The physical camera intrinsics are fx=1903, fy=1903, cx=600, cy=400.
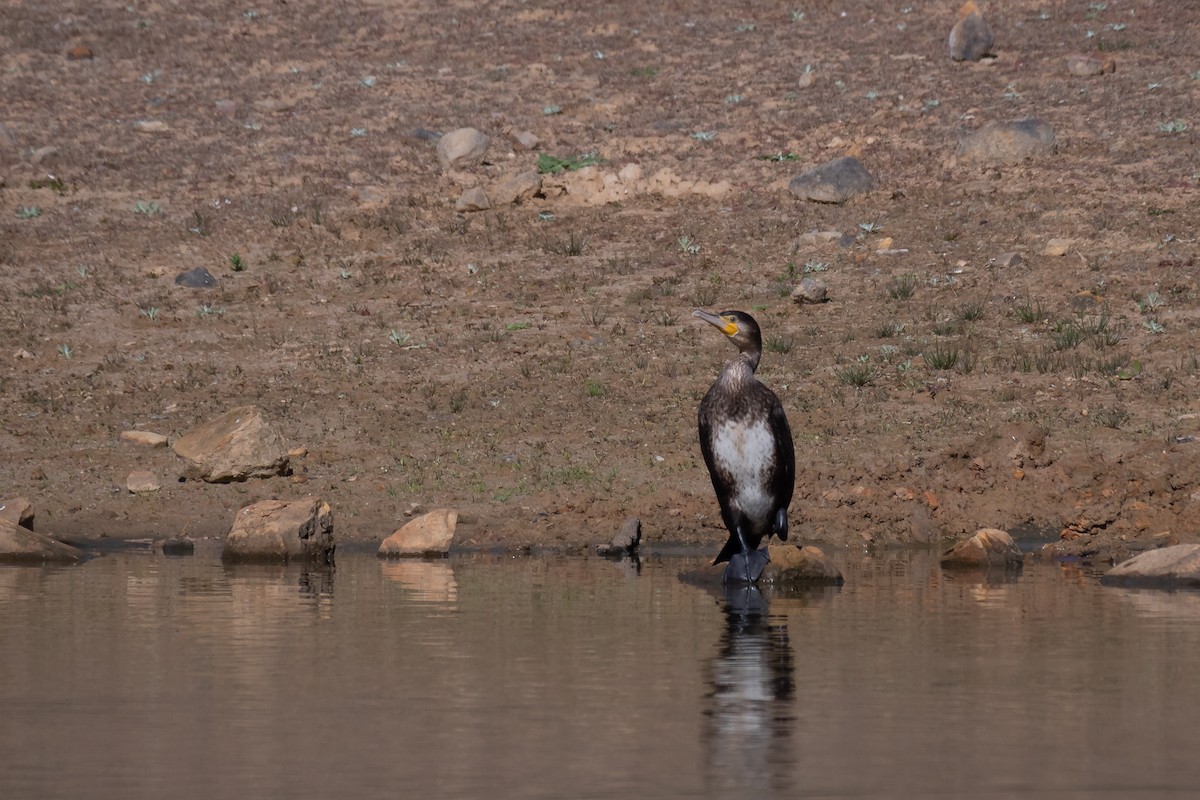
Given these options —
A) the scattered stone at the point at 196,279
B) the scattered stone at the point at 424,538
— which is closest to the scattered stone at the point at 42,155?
the scattered stone at the point at 196,279

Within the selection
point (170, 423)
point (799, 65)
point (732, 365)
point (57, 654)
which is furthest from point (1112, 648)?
point (799, 65)

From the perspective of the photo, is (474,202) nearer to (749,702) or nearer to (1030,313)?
(1030,313)

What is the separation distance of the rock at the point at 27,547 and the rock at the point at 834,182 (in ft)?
46.7

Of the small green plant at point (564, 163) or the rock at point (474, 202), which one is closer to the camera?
the rock at point (474, 202)

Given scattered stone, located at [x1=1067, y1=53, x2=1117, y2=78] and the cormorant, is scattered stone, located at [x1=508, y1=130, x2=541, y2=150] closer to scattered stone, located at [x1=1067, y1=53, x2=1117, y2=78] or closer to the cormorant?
scattered stone, located at [x1=1067, y1=53, x2=1117, y2=78]

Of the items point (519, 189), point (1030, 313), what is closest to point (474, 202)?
point (519, 189)

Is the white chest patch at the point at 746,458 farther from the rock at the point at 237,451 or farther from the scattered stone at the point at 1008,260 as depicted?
the scattered stone at the point at 1008,260

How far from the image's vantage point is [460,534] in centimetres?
1611

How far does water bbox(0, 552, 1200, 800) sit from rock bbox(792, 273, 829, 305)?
941 centimetres

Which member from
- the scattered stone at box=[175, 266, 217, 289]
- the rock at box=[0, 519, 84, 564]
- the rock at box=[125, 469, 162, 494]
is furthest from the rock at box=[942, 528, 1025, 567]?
the scattered stone at box=[175, 266, 217, 289]

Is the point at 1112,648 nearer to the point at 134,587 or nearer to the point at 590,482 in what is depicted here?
the point at 134,587

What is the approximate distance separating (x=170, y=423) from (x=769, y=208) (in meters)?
10.1

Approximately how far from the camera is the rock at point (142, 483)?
17312mm

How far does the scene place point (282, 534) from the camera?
15.0m
